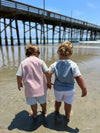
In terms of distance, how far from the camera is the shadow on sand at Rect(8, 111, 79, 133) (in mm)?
Result: 1622

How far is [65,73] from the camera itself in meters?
1.59

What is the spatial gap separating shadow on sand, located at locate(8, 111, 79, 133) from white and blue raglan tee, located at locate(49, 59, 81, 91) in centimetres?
51

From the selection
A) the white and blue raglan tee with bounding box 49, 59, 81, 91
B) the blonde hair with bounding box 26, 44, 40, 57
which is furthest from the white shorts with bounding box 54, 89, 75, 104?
the blonde hair with bounding box 26, 44, 40, 57

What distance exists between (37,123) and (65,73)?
0.86 m

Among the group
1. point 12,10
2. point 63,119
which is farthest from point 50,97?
point 12,10

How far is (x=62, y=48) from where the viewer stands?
5.36ft

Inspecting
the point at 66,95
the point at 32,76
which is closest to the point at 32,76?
the point at 32,76

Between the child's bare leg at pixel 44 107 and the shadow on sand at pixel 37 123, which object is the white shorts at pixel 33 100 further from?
the shadow on sand at pixel 37 123

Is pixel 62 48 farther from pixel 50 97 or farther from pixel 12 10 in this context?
pixel 12 10

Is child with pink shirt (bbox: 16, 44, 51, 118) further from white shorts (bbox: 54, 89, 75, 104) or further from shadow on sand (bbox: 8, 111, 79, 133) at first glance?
shadow on sand (bbox: 8, 111, 79, 133)

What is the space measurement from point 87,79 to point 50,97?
1.50 m

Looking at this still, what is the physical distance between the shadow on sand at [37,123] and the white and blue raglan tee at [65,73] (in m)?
0.51

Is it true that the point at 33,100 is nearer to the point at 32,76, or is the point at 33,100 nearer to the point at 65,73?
the point at 32,76

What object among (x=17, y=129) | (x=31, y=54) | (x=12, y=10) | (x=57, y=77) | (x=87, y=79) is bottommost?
(x=17, y=129)
